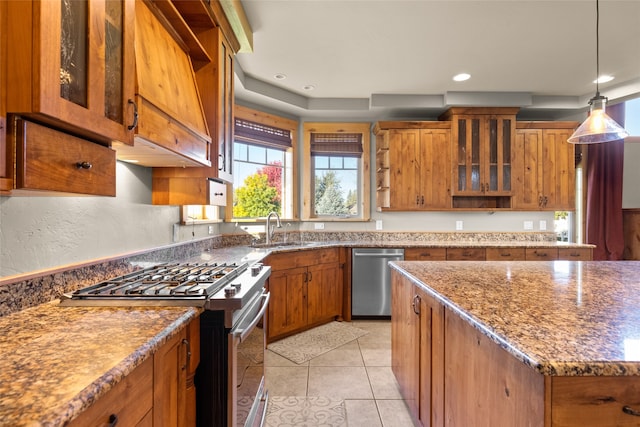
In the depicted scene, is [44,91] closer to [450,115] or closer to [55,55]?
[55,55]

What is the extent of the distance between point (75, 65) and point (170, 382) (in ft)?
3.33

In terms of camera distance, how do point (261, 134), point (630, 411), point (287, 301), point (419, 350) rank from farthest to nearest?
1. point (261, 134)
2. point (287, 301)
3. point (419, 350)
4. point (630, 411)

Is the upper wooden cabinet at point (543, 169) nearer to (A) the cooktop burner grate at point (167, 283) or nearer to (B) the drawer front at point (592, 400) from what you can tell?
(B) the drawer front at point (592, 400)

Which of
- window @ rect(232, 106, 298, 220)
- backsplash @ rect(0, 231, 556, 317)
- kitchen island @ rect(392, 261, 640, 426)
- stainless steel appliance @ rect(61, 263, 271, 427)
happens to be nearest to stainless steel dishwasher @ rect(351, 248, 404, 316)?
backsplash @ rect(0, 231, 556, 317)

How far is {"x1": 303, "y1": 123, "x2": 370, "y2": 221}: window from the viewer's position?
13.8 ft

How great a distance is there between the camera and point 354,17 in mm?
2359

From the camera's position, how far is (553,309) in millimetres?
1125

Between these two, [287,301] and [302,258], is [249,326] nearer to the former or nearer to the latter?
[287,301]

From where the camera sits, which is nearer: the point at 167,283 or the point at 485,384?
the point at 485,384

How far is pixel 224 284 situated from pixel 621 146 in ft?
17.2

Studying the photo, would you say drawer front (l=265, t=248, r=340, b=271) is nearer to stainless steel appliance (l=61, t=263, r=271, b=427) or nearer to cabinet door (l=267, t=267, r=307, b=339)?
cabinet door (l=267, t=267, r=307, b=339)

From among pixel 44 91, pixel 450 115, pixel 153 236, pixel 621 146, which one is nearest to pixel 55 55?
pixel 44 91

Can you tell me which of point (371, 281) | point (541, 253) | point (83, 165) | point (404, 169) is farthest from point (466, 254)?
point (83, 165)

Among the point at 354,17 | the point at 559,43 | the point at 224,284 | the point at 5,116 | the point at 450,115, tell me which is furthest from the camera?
A: the point at 450,115
